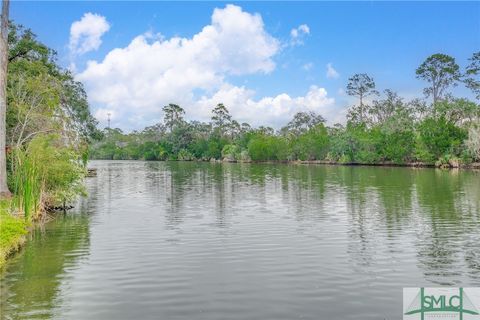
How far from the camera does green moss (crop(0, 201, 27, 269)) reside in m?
13.7

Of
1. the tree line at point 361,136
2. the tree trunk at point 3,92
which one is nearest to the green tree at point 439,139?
the tree line at point 361,136

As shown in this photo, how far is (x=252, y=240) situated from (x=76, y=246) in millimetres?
5841

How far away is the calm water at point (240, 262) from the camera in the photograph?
32.1 ft

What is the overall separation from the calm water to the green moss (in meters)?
0.41

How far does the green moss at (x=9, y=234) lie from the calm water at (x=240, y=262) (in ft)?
1.33

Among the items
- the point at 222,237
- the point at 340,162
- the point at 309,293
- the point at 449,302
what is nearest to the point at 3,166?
the point at 222,237

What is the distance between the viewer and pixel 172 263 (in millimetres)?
13438

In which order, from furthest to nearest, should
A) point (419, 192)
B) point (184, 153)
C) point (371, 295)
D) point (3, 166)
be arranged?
point (184, 153) → point (419, 192) → point (3, 166) → point (371, 295)

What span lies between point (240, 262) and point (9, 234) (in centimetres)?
701

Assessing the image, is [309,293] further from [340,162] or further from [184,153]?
[184,153]

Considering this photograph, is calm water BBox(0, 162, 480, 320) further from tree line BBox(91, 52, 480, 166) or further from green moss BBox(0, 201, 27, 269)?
tree line BBox(91, 52, 480, 166)

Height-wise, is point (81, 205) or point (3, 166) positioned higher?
point (3, 166)
